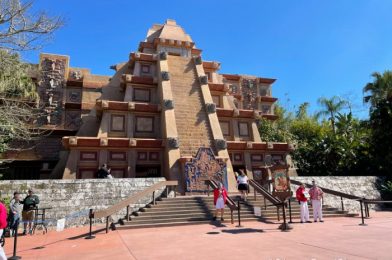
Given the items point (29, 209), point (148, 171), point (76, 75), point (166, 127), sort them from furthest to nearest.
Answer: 1. point (76, 75)
2. point (148, 171)
3. point (166, 127)
4. point (29, 209)

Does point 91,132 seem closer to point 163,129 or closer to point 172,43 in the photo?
point 163,129

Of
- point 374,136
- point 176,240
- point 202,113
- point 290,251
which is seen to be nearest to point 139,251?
point 176,240

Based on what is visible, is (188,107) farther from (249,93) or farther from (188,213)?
(249,93)

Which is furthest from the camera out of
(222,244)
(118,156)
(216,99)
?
(216,99)

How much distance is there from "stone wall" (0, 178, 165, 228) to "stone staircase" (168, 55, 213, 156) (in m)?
5.84

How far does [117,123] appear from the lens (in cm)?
2147

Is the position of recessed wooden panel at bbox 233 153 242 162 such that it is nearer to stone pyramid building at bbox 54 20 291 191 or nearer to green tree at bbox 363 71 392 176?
stone pyramid building at bbox 54 20 291 191

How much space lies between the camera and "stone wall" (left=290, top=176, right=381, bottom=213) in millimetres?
17891

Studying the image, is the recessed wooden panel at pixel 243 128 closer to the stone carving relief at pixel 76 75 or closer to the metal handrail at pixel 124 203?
the metal handrail at pixel 124 203

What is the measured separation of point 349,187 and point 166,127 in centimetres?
1284

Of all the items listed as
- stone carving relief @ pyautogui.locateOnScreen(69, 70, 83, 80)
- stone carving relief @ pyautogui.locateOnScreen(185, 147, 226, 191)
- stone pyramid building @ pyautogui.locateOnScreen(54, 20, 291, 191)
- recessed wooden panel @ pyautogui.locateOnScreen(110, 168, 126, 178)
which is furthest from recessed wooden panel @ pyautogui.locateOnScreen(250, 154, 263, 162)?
stone carving relief @ pyautogui.locateOnScreen(69, 70, 83, 80)

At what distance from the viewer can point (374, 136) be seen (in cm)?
2303

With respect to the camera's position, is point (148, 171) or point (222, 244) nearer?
point (222, 244)

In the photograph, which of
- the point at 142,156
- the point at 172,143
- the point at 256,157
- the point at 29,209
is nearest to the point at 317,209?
the point at 172,143
